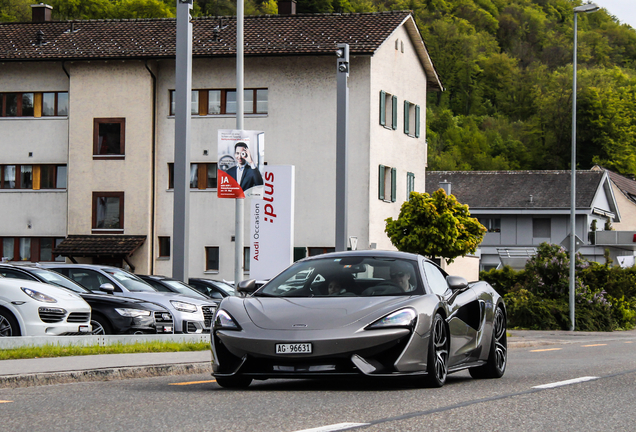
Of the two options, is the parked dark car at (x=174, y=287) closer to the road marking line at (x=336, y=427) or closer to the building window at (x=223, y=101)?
the road marking line at (x=336, y=427)

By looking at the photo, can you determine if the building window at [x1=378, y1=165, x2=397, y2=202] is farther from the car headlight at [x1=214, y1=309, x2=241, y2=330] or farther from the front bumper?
the front bumper

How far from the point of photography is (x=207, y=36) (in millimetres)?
44125

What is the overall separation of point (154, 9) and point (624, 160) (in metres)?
51.7

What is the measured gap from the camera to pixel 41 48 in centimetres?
4438

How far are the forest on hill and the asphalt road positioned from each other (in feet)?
247

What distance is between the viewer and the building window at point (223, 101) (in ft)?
141

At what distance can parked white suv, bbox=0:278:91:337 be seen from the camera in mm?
14578

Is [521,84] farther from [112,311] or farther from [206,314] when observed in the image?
[112,311]

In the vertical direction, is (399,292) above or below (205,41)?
below

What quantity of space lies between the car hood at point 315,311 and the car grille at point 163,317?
339 inches

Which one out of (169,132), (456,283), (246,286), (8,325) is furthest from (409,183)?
(246,286)

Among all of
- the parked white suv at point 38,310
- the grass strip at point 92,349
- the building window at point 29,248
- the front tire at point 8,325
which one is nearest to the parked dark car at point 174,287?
the grass strip at point 92,349

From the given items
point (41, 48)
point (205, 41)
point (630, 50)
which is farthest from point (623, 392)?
point (630, 50)

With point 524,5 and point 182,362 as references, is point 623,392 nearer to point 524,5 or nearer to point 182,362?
point 182,362
